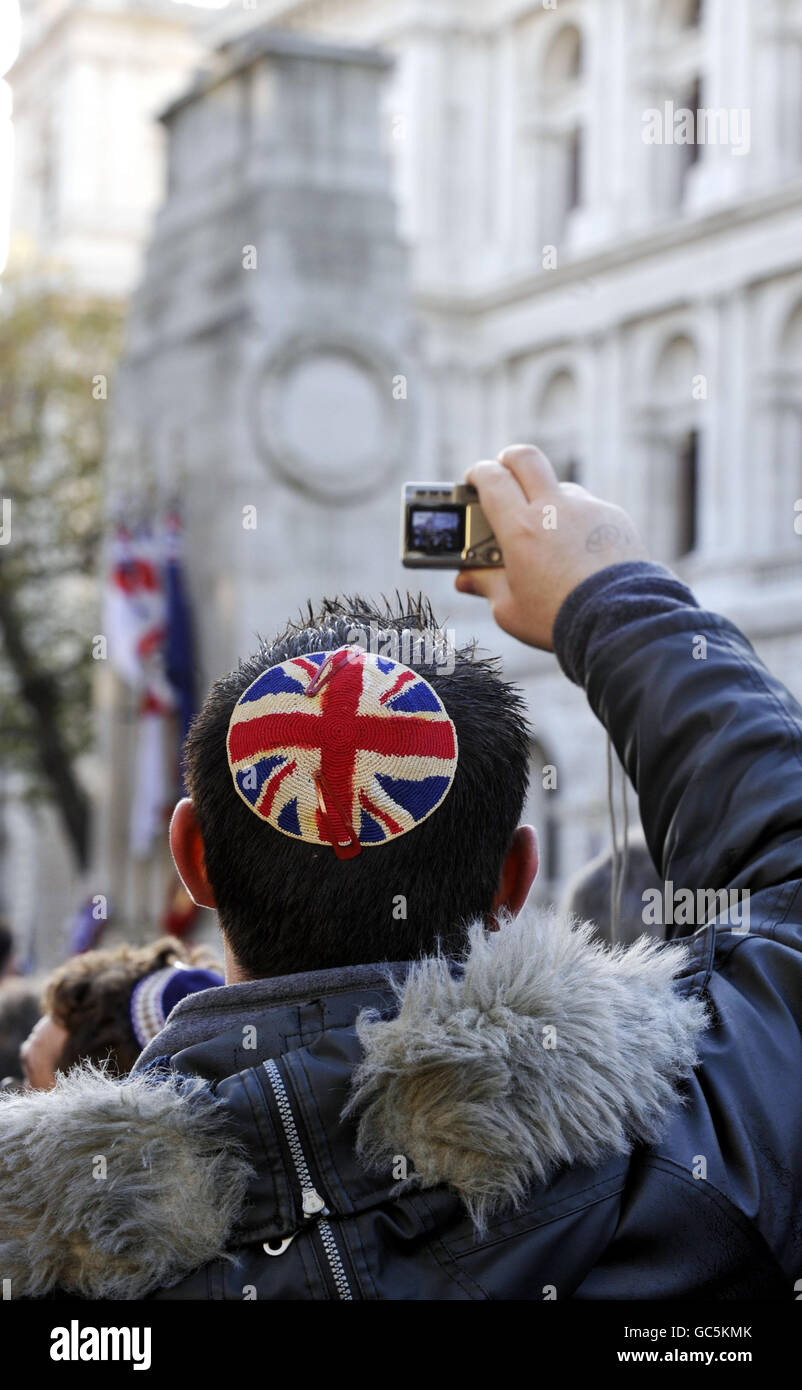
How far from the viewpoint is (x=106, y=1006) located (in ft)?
10.0

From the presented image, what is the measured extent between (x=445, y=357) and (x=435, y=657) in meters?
40.5

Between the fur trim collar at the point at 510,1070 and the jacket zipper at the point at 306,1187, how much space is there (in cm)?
5

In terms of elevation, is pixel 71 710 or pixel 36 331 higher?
pixel 36 331

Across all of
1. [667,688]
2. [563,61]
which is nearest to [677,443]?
[563,61]

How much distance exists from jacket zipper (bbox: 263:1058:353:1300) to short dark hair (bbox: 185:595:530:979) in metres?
0.15

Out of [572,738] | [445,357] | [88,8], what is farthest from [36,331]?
[88,8]

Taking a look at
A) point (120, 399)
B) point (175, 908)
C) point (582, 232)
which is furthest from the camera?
point (582, 232)

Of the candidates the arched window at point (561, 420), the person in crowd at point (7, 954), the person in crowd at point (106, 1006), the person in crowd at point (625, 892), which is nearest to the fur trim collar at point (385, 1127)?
the person in crowd at point (106, 1006)

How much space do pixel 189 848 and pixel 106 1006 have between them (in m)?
1.18

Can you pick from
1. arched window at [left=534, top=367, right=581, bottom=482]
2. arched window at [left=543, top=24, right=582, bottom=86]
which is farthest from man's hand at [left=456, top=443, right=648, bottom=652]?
arched window at [left=543, top=24, right=582, bottom=86]

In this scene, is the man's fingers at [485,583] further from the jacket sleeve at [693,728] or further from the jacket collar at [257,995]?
the jacket collar at [257,995]

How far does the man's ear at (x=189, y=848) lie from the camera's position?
193 cm
